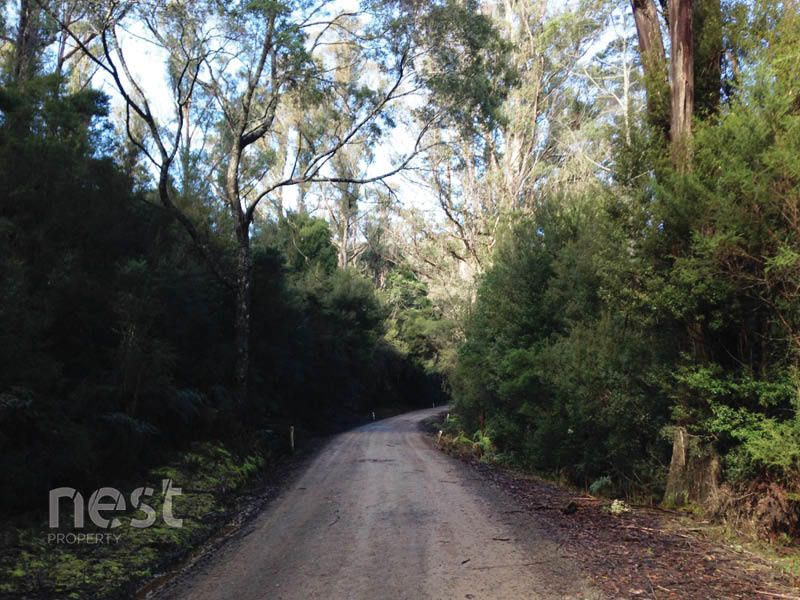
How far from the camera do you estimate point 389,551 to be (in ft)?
20.6

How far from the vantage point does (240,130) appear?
616 inches

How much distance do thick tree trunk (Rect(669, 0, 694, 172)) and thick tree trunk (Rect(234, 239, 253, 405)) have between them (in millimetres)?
11067

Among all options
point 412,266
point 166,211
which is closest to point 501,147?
point 412,266

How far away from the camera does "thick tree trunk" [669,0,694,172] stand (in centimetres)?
805

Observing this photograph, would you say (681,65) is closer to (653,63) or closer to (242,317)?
(653,63)

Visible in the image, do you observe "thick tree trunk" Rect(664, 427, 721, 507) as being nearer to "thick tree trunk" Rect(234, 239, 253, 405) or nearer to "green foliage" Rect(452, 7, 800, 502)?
"green foliage" Rect(452, 7, 800, 502)

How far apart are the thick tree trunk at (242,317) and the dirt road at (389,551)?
16.7ft

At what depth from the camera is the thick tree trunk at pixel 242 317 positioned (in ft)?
49.9

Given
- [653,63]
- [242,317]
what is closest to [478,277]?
[242,317]

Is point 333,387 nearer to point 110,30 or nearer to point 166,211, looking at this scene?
point 166,211

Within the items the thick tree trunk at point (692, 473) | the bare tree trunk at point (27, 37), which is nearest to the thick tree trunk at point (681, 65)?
the thick tree trunk at point (692, 473)

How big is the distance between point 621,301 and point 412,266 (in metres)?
25.2

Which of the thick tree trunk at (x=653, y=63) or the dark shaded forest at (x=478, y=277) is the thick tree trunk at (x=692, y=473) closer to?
the dark shaded forest at (x=478, y=277)

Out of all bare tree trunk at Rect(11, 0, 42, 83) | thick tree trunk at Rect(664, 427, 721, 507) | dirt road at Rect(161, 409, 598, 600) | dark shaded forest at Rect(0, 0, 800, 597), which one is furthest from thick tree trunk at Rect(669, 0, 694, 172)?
bare tree trunk at Rect(11, 0, 42, 83)
